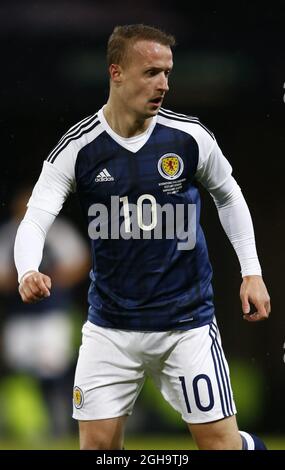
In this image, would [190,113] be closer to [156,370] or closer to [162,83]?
[162,83]

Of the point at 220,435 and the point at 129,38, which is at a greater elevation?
the point at 129,38

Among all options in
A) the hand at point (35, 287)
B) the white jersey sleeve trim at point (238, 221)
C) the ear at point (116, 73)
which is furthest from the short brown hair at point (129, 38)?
the hand at point (35, 287)

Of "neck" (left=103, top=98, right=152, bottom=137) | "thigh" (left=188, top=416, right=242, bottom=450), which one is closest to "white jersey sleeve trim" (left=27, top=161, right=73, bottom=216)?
"neck" (left=103, top=98, right=152, bottom=137)

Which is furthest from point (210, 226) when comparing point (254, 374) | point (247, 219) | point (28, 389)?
point (247, 219)

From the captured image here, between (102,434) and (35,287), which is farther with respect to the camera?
(102,434)

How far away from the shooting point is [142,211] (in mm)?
4688

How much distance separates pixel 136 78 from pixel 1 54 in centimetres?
274

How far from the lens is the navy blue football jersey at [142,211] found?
15.3ft

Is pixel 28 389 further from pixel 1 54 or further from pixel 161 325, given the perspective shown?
pixel 161 325

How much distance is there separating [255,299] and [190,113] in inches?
113

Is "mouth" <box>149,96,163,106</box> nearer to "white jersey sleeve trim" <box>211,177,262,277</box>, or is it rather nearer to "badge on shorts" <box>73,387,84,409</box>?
"white jersey sleeve trim" <box>211,177,262,277</box>

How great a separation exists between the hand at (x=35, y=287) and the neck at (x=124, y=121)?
0.74m

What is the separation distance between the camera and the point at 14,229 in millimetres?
7238

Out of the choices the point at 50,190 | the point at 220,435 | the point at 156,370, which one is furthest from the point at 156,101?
the point at 220,435
